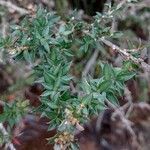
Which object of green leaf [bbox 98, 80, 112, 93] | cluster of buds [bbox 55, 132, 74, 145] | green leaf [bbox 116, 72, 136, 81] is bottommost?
cluster of buds [bbox 55, 132, 74, 145]

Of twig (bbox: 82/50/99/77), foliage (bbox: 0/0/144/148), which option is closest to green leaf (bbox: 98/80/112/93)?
foliage (bbox: 0/0/144/148)

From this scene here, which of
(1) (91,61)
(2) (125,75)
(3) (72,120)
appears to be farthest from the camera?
(1) (91,61)

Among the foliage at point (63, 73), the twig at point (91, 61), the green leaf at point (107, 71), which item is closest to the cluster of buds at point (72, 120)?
the foliage at point (63, 73)

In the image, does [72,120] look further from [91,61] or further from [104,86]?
[91,61]

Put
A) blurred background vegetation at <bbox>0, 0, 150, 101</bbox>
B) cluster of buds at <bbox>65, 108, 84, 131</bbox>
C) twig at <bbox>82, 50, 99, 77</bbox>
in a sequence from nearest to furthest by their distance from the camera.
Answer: cluster of buds at <bbox>65, 108, 84, 131</bbox>, blurred background vegetation at <bbox>0, 0, 150, 101</bbox>, twig at <bbox>82, 50, 99, 77</bbox>

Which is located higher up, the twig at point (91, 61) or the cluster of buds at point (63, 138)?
the cluster of buds at point (63, 138)

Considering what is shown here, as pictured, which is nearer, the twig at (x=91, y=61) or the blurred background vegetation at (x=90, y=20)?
the blurred background vegetation at (x=90, y=20)

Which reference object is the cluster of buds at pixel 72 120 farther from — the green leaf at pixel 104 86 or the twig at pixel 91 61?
the twig at pixel 91 61

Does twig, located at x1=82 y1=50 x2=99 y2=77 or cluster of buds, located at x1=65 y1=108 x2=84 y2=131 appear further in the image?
twig, located at x1=82 y1=50 x2=99 y2=77

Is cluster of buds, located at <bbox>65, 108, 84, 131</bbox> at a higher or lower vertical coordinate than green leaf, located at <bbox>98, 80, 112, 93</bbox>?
lower

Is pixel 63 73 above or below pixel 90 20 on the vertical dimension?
above

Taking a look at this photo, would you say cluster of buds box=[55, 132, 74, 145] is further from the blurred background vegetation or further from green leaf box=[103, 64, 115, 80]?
the blurred background vegetation

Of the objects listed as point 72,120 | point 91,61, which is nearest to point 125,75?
point 72,120
